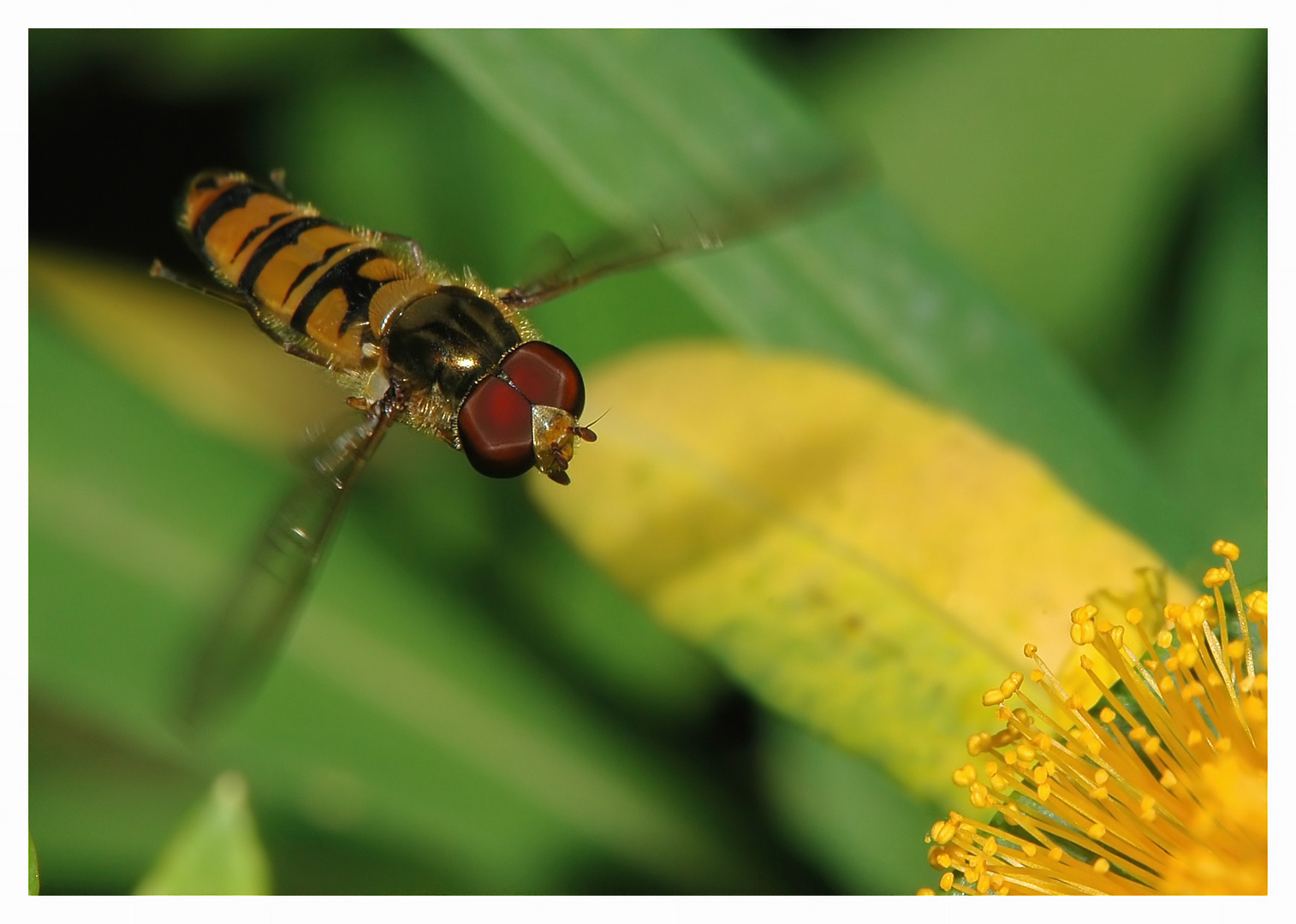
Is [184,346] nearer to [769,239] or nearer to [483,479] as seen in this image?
[483,479]

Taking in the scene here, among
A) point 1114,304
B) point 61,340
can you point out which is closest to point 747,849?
point 1114,304

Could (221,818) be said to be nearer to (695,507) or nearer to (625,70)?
(695,507)

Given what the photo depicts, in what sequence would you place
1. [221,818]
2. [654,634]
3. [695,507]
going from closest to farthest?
[221,818]
[695,507]
[654,634]

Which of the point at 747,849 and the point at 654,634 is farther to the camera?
the point at 654,634

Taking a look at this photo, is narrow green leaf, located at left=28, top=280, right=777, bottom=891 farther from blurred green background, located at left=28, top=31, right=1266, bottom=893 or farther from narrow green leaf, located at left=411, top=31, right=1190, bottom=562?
narrow green leaf, located at left=411, top=31, right=1190, bottom=562

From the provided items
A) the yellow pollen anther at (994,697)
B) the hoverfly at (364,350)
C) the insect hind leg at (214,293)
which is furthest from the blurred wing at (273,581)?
the yellow pollen anther at (994,697)
